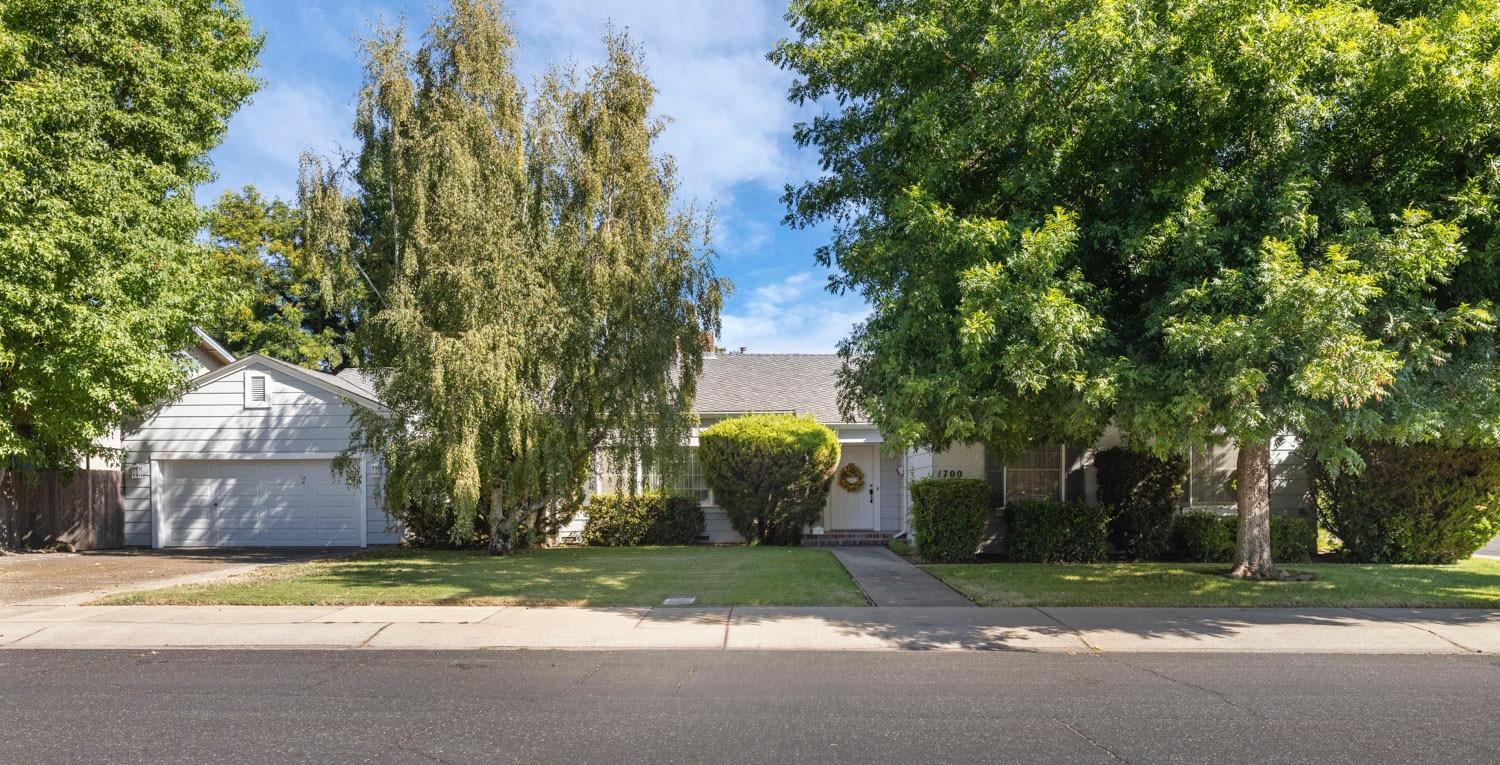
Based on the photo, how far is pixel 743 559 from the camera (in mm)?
15094

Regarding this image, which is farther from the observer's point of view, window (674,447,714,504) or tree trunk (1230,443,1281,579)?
window (674,447,714,504)

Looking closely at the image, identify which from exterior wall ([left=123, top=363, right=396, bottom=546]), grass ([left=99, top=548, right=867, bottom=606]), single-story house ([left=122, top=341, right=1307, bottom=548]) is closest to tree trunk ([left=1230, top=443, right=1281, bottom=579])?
grass ([left=99, top=548, right=867, bottom=606])

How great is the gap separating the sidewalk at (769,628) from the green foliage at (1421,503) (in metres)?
5.17

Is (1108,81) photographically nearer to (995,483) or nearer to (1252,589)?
(1252,589)

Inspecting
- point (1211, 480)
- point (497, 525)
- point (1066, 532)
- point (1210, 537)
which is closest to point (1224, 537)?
point (1210, 537)

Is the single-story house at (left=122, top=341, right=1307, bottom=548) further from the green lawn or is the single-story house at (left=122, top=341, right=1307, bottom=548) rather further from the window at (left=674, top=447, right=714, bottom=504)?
the green lawn

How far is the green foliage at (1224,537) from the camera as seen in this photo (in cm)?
1487

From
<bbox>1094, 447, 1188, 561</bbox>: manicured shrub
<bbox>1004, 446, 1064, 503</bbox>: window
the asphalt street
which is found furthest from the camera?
<bbox>1004, 446, 1064, 503</bbox>: window

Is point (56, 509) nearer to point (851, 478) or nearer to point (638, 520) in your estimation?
point (638, 520)

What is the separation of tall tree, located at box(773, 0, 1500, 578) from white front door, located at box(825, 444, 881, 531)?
411 inches

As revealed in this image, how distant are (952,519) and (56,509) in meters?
17.5

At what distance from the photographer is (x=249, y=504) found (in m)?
19.1

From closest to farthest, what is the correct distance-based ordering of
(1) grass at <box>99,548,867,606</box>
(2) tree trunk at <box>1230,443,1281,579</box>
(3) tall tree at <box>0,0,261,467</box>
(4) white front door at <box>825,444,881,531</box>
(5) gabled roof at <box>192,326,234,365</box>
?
(1) grass at <box>99,548,867,606</box> → (2) tree trunk at <box>1230,443,1281,579</box> → (3) tall tree at <box>0,0,261,467</box> → (4) white front door at <box>825,444,881,531</box> → (5) gabled roof at <box>192,326,234,365</box>

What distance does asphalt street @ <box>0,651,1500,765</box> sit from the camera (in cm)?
521
